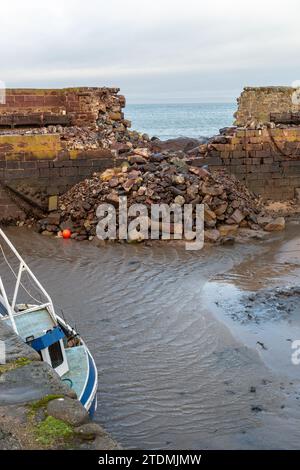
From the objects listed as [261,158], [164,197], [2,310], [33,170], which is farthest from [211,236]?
[2,310]

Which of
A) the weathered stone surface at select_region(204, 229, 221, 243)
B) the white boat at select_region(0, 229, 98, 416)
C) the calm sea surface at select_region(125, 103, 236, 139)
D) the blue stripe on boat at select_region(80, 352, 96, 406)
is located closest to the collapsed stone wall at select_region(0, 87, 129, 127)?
the weathered stone surface at select_region(204, 229, 221, 243)

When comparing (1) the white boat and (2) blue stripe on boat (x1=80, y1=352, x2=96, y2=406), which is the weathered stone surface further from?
(2) blue stripe on boat (x1=80, y1=352, x2=96, y2=406)

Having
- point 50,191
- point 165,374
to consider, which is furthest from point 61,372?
point 50,191

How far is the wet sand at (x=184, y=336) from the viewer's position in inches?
239

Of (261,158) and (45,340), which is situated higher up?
(261,158)

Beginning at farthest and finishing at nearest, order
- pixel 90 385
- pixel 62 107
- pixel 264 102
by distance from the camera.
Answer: pixel 264 102 < pixel 62 107 < pixel 90 385

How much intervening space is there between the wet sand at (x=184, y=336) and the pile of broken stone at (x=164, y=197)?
2.26ft

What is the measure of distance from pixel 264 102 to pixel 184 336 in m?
14.4

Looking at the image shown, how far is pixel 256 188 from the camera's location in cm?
1591

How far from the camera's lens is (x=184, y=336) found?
324 inches

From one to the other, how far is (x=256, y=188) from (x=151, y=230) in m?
4.15

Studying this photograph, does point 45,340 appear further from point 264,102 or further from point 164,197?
point 264,102

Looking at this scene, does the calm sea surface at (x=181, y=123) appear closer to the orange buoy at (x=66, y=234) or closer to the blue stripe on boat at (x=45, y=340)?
the orange buoy at (x=66, y=234)

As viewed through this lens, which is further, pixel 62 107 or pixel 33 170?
pixel 62 107
